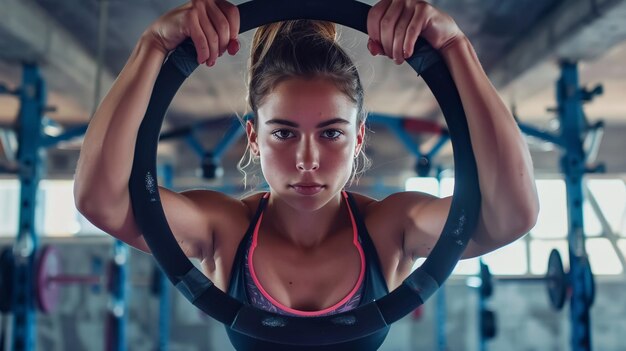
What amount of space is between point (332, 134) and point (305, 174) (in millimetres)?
86

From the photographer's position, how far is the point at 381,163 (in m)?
5.91

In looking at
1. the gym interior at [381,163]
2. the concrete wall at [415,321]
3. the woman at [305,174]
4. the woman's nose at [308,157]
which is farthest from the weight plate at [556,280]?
the concrete wall at [415,321]

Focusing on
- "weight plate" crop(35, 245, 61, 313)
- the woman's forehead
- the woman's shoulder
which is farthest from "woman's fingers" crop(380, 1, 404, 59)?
"weight plate" crop(35, 245, 61, 313)

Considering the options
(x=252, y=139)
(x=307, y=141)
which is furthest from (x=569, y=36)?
(x=307, y=141)

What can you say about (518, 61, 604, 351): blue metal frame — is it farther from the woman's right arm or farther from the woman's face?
the woman's right arm

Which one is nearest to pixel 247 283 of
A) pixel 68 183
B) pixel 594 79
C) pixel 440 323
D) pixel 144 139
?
pixel 144 139

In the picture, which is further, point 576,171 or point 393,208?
point 576,171

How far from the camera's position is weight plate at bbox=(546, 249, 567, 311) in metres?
3.45

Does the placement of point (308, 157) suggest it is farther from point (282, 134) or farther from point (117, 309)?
point (117, 309)

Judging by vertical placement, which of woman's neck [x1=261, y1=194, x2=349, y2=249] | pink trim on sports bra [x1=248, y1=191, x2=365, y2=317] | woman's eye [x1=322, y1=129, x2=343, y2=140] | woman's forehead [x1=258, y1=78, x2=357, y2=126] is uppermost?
woman's forehead [x1=258, y1=78, x2=357, y2=126]

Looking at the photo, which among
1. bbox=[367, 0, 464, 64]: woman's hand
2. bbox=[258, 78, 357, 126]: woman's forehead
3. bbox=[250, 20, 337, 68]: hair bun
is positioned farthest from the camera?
bbox=[250, 20, 337, 68]: hair bun

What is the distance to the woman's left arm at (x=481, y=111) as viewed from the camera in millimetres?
933

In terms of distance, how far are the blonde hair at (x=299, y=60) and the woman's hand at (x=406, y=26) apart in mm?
147

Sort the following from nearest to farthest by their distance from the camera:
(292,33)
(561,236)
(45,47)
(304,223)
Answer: (292,33), (304,223), (45,47), (561,236)
